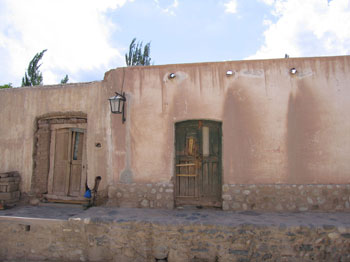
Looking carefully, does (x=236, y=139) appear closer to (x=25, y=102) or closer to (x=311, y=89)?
(x=311, y=89)

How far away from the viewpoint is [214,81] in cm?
557

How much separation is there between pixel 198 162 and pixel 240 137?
1133mm

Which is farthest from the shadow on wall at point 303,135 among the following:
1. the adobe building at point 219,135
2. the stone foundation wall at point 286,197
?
the stone foundation wall at point 286,197

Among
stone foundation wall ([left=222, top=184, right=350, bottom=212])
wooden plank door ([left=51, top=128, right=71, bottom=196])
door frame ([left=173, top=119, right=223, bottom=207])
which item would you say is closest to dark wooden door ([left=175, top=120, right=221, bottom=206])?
door frame ([left=173, top=119, right=223, bottom=207])

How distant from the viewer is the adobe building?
521cm

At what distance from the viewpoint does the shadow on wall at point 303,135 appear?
5211 mm

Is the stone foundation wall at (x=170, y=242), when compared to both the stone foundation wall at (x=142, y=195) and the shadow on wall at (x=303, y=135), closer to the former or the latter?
the stone foundation wall at (x=142, y=195)

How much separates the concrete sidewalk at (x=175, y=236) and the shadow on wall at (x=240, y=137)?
870 millimetres

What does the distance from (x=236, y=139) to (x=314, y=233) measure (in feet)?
7.42

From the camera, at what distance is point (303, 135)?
5262 mm

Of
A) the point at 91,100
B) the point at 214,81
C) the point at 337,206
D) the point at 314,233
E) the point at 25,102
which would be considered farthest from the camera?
the point at 25,102

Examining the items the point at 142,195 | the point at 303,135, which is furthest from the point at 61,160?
the point at 303,135

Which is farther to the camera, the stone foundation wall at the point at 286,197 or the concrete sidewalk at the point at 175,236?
the stone foundation wall at the point at 286,197

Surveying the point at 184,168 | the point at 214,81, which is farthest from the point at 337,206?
the point at 214,81
